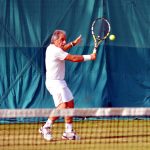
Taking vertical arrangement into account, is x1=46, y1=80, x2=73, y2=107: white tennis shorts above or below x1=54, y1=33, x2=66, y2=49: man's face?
below

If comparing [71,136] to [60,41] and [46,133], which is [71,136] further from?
[60,41]

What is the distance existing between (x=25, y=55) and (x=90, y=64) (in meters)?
1.14

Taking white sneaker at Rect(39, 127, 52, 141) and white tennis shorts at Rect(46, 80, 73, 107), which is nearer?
white sneaker at Rect(39, 127, 52, 141)

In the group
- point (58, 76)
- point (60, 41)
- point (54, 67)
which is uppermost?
point (60, 41)

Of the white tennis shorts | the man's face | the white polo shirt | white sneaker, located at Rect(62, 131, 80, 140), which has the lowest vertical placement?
white sneaker, located at Rect(62, 131, 80, 140)

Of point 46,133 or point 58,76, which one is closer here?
point 46,133

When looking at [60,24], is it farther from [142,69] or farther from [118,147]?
[118,147]

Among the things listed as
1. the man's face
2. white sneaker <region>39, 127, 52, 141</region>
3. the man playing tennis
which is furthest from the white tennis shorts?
the man's face

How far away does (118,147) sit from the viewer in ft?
25.3

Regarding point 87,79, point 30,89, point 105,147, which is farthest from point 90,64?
point 105,147

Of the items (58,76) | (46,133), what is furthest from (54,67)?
(46,133)

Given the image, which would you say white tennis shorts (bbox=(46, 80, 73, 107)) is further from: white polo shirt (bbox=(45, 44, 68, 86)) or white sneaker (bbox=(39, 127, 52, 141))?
white sneaker (bbox=(39, 127, 52, 141))

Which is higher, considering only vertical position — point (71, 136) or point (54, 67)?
point (54, 67)

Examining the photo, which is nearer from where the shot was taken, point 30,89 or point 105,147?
point 105,147
